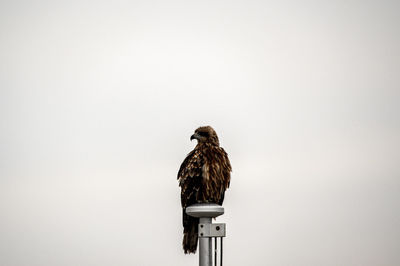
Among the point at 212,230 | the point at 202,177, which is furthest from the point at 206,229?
the point at 202,177

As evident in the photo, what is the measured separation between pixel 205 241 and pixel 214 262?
0.23 metres

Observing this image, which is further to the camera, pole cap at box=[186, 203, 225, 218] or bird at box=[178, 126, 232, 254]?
bird at box=[178, 126, 232, 254]

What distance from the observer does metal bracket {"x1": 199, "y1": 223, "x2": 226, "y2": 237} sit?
4.73 metres

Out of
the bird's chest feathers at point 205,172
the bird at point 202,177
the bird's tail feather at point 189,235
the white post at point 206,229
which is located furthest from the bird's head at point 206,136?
the white post at point 206,229

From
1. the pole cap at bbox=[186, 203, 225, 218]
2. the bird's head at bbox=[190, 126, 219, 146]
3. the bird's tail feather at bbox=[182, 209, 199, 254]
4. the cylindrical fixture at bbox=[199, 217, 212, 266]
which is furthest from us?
the bird's head at bbox=[190, 126, 219, 146]

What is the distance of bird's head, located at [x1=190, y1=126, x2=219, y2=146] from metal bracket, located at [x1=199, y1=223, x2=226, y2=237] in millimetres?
2753

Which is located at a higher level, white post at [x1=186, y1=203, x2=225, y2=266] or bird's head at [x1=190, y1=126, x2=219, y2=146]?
bird's head at [x1=190, y1=126, x2=219, y2=146]

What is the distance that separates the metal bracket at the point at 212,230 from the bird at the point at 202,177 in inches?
88.2

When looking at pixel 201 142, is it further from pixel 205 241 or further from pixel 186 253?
pixel 205 241

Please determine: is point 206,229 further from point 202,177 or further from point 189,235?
point 189,235

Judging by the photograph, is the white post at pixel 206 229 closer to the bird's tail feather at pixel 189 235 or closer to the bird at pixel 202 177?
the bird at pixel 202 177

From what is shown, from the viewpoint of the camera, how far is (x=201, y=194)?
7133mm

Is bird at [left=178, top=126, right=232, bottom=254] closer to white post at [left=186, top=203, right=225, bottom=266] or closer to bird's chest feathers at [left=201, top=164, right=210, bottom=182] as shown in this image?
bird's chest feathers at [left=201, top=164, right=210, bottom=182]

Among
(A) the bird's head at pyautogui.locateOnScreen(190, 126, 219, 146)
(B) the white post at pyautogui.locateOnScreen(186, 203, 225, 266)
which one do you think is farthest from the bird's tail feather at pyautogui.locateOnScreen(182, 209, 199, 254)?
(B) the white post at pyautogui.locateOnScreen(186, 203, 225, 266)
